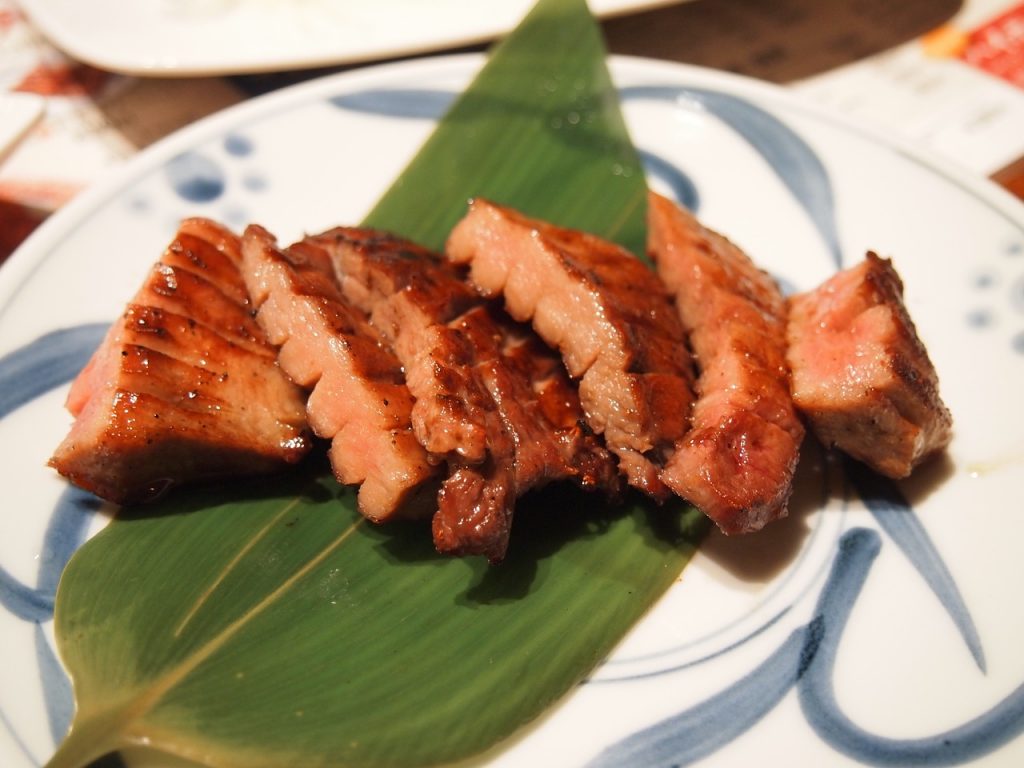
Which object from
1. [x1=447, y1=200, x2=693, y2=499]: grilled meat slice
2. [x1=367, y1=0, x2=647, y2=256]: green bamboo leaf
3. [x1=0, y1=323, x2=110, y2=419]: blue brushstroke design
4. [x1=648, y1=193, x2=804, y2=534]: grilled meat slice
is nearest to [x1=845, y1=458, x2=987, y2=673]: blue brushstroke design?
[x1=648, y1=193, x2=804, y2=534]: grilled meat slice

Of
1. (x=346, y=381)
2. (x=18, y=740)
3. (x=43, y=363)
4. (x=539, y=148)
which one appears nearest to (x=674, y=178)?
(x=539, y=148)

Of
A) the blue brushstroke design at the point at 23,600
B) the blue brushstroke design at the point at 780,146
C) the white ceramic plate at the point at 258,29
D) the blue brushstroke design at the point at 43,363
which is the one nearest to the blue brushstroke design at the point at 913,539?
the blue brushstroke design at the point at 780,146

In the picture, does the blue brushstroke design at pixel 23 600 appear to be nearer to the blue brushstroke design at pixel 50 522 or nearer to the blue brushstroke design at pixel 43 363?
the blue brushstroke design at pixel 50 522

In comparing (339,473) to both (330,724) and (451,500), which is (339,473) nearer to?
(451,500)

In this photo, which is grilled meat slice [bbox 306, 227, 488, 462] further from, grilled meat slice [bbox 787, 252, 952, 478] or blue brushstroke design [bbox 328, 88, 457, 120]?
blue brushstroke design [bbox 328, 88, 457, 120]

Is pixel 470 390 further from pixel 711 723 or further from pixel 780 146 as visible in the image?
pixel 780 146

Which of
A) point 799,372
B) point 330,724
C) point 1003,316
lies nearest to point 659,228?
point 799,372
